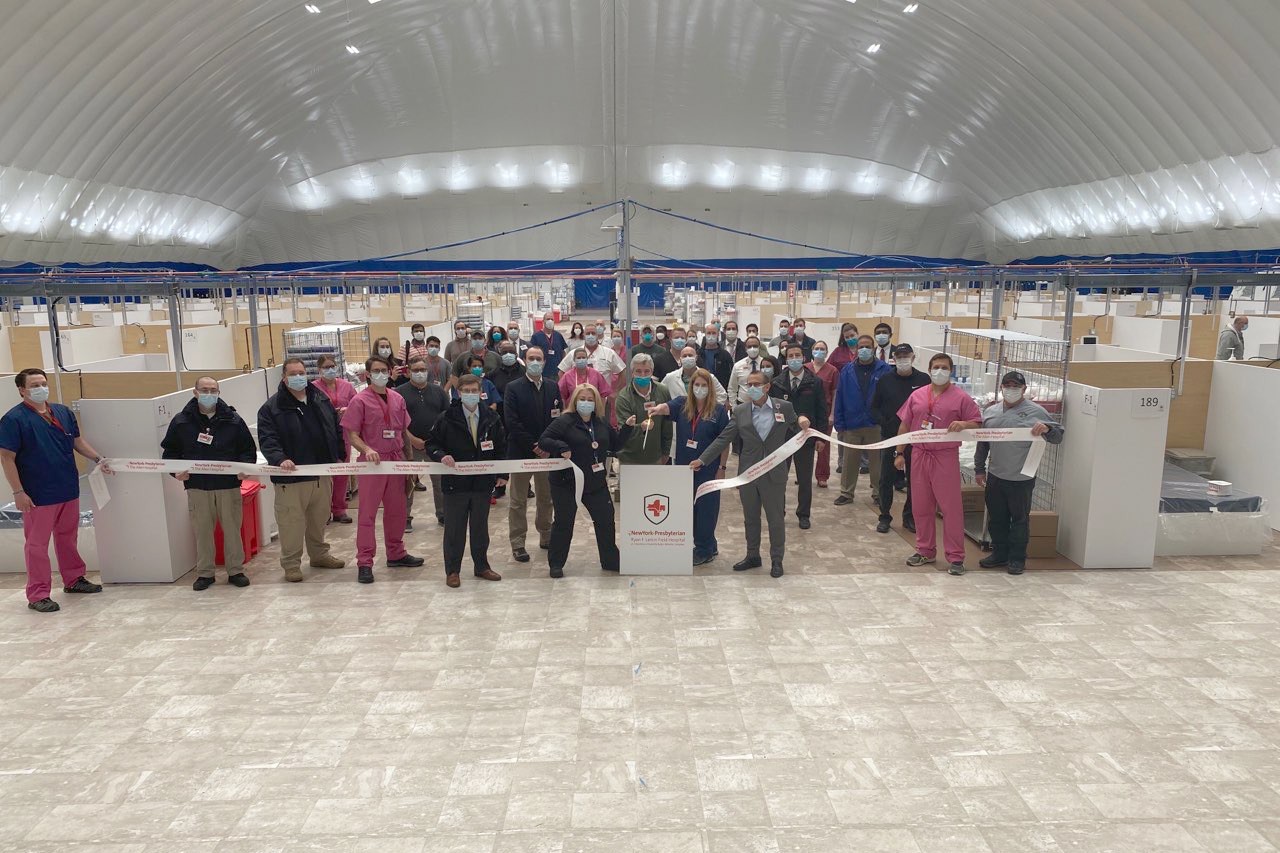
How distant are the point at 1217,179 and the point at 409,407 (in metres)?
30.7

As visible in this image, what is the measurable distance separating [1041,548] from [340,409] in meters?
6.70

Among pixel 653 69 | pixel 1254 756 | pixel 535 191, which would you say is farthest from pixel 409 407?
pixel 535 191

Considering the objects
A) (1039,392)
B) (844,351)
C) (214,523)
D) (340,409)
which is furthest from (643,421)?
(844,351)

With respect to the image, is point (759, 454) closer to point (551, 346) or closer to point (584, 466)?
point (584, 466)

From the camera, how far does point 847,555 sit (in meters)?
7.73

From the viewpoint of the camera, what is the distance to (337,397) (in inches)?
331

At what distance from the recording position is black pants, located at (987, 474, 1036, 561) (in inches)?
278

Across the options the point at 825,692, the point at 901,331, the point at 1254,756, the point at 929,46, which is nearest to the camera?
the point at 1254,756

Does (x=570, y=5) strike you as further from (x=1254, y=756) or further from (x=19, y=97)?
(x=1254, y=756)

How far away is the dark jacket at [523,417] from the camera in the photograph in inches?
291

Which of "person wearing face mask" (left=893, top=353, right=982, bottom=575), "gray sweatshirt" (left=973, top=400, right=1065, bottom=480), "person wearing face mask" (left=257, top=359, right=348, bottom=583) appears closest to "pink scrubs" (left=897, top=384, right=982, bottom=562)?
"person wearing face mask" (left=893, top=353, right=982, bottom=575)

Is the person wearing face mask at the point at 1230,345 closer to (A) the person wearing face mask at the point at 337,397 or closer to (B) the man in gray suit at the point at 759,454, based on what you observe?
(B) the man in gray suit at the point at 759,454

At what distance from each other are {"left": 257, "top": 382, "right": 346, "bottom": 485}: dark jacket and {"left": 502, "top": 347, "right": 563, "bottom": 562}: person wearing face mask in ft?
4.89

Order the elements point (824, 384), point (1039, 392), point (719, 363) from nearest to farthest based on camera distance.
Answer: point (1039, 392) < point (824, 384) < point (719, 363)
